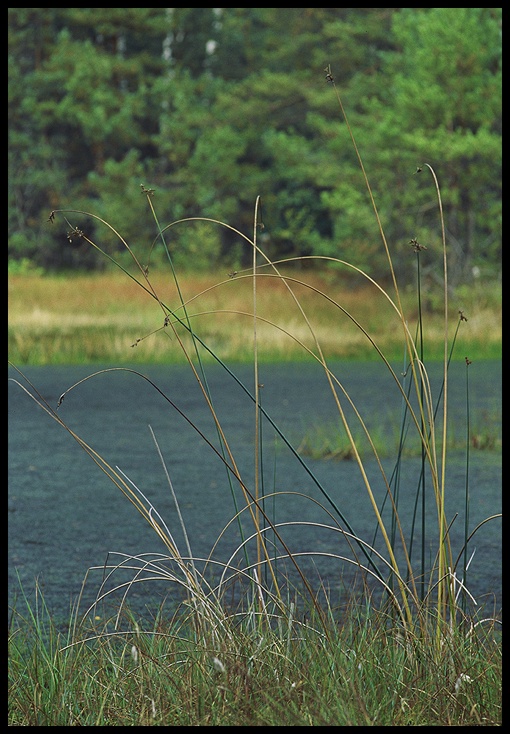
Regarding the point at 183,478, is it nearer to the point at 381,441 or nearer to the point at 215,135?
the point at 381,441

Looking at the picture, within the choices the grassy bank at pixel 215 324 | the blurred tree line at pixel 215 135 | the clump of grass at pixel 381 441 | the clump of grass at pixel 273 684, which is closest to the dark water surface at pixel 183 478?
the clump of grass at pixel 381 441

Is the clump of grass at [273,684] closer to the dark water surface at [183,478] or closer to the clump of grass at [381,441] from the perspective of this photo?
the dark water surface at [183,478]

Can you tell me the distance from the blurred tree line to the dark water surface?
7805mm

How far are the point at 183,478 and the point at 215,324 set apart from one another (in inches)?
288

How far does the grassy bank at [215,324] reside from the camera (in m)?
9.48

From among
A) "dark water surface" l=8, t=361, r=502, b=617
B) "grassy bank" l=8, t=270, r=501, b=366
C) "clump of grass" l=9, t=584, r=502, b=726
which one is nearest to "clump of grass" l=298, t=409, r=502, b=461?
"dark water surface" l=8, t=361, r=502, b=617

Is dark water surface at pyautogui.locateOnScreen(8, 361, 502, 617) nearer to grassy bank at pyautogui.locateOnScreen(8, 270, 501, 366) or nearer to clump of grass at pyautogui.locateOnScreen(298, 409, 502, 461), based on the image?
clump of grass at pyautogui.locateOnScreen(298, 409, 502, 461)

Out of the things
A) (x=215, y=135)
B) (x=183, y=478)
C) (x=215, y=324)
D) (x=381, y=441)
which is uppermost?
(x=215, y=135)

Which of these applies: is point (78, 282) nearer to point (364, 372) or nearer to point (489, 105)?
point (489, 105)

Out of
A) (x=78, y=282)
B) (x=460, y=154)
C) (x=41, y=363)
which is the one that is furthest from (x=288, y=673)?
(x=78, y=282)

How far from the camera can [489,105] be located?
12.6 metres

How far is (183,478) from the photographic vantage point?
4.22m

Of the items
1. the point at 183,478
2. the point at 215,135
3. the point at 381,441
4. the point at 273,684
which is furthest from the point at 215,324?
the point at 273,684

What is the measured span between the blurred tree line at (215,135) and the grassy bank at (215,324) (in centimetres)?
177
